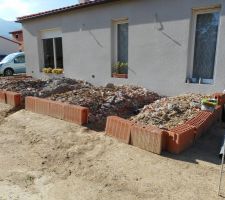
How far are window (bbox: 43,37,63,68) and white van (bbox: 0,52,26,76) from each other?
6.96 m

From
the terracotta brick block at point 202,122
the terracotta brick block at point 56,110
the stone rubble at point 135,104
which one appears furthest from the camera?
the terracotta brick block at point 56,110

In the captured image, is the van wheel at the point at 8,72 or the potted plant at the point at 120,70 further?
the van wheel at the point at 8,72

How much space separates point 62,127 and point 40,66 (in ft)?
28.0

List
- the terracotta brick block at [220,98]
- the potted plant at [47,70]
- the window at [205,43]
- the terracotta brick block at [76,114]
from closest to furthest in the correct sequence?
1. the terracotta brick block at [76,114]
2. the terracotta brick block at [220,98]
3. the window at [205,43]
4. the potted plant at [47,70]

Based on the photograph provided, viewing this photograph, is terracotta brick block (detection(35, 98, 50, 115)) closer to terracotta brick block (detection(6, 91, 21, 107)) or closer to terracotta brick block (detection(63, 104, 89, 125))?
terracotta brick block (detection(63, 104, 89, 125))

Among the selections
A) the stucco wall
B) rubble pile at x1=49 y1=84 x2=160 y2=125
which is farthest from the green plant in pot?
the stucco wall

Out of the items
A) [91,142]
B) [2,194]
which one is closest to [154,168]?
[91,142]

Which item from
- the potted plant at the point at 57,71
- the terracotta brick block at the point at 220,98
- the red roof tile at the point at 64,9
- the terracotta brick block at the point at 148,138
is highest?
the red roof tile at the point at 64,9

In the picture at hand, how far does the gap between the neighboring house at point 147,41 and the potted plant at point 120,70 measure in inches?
4.3

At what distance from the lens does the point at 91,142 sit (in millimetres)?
5332

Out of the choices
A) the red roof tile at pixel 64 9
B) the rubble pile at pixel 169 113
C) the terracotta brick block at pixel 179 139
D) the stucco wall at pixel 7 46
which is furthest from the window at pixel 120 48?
the stucco wall at pixel 7 46

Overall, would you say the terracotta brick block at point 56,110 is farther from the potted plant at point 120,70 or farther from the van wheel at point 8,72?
the van wheel at point 8,72

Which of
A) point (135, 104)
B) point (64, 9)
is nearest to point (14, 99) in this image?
point (135, 104)

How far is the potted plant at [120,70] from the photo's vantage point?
32.1 ft
